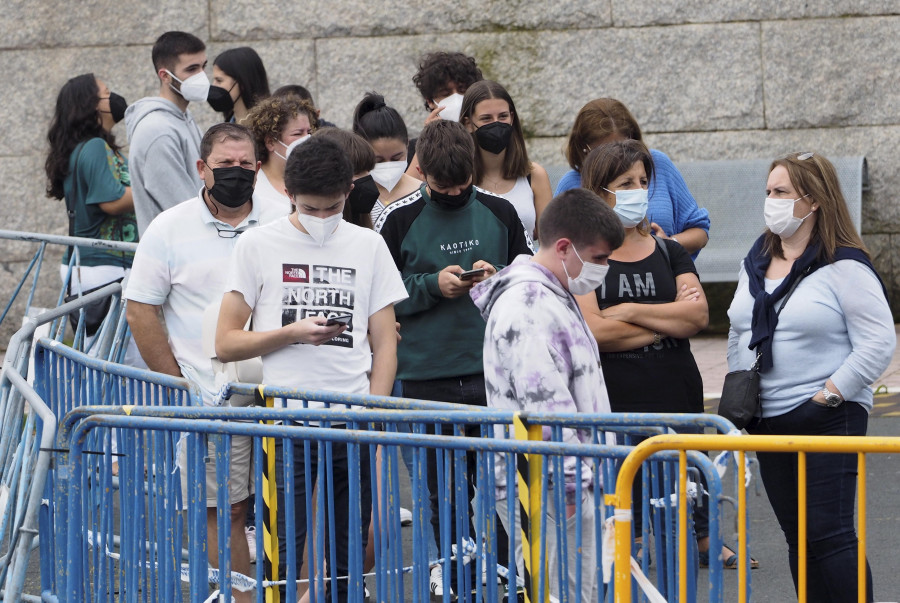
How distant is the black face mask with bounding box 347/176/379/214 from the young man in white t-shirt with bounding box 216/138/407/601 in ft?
2.89

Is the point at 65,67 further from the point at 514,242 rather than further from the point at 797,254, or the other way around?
the point at 797,254

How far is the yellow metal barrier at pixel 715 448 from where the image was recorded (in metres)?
2.97

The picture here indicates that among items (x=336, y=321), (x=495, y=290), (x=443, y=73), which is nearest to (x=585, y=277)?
(x=495, y=290)

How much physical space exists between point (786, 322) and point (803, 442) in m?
1.64

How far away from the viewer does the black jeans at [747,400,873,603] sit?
439 centimetres

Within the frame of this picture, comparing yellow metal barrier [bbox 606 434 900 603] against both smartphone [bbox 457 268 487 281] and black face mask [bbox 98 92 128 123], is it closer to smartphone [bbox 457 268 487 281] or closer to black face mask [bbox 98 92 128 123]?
smartphone [bbox 457 268 487 281]

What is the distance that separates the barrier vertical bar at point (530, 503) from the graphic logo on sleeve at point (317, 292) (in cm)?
118

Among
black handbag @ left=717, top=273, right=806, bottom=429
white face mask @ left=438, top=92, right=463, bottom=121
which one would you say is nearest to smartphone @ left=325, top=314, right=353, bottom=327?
black handbag @ left=717, top=273, right=806, bottom=429

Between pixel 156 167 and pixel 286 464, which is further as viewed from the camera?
pixel 156 167

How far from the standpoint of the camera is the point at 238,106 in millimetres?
7223

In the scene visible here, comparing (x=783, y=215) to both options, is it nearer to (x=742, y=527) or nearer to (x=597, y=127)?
(x=597, y=127)

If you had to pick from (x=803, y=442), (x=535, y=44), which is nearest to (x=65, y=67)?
(x=535, y=44)

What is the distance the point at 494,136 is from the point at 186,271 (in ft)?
5.10

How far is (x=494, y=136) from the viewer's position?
5.86 meters
